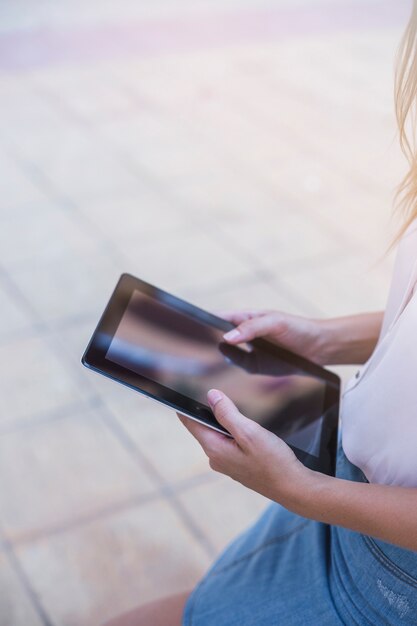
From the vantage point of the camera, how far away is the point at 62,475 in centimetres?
253

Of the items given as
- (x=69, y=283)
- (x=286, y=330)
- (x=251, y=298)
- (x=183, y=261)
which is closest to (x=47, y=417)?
(x=69, y=283)

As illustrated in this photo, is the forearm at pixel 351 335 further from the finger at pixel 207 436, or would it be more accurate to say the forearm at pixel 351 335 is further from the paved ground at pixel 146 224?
the paved ground at pixel 146 224

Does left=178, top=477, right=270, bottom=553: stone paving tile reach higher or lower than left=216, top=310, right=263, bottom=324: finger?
lower

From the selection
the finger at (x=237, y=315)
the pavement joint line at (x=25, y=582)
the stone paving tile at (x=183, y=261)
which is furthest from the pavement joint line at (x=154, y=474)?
the finger at (x=237, y=315)

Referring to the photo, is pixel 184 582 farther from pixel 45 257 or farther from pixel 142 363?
pixel 45 257

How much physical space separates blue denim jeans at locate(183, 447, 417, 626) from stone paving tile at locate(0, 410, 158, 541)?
1.04m

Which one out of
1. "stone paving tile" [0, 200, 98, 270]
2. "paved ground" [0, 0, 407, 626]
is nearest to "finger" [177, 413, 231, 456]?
"paved ground" [0, 0, 407, 626]

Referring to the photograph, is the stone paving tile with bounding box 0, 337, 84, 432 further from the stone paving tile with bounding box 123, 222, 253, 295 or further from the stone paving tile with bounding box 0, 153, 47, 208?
the stone paving tile with bounding box 0, 153, 47, 208

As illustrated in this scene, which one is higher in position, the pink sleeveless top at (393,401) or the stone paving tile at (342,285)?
the pink sleeveless top at (393,401)

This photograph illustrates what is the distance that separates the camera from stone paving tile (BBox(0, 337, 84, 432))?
2773 mm

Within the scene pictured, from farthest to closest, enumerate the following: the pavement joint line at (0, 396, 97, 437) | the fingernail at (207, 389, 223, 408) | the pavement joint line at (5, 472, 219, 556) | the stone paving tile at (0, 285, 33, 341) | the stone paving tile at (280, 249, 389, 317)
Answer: the stone paving tile at (280, 249, 389, 317)
the stone paving tile at (0, 285, 33, 341)
the pavement joint line at (0, 396, 97, 437)
the pavement joint line at (5, 472, 219, 556)
the fingernail at (207, 389, 223, 408)

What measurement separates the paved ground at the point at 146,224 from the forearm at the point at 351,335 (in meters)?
0.60

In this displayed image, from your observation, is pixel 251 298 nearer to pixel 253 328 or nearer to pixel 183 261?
pixel 183 261

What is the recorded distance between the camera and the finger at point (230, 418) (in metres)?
1.12
